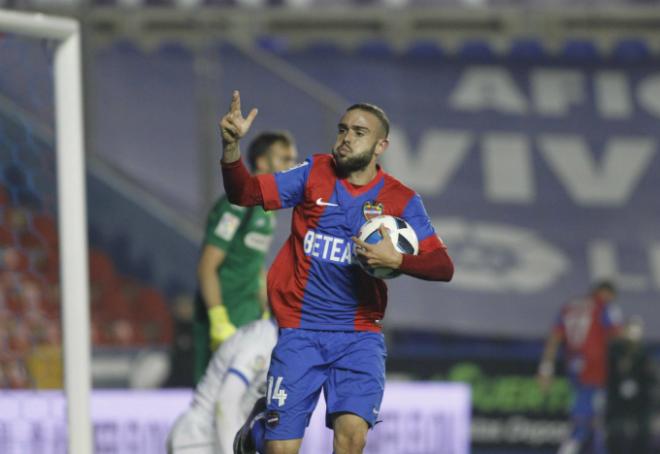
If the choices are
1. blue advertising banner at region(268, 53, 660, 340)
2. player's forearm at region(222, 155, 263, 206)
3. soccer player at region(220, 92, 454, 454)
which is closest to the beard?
soccer player at region(220, 92, 454, 454)

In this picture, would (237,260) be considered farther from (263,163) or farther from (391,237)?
(391,237)

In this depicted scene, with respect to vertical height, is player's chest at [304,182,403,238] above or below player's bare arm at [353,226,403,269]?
above

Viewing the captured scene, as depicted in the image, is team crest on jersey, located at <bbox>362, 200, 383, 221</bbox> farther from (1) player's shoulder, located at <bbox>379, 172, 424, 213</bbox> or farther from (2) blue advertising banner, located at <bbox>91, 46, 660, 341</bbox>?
(2) blue advertising banner, located at <bbox>91, 46, 660, 341</bbox>

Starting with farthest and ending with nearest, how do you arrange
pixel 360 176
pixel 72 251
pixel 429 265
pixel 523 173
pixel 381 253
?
pixel 523 173, pixel 72 251, pixel 360 176, pixel 429 265, pixel 381 253

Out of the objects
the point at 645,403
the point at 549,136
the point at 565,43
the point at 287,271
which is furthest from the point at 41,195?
the point at 565,43

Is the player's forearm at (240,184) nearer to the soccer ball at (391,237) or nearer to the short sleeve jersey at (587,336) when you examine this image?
the soccer ball at (391,237)

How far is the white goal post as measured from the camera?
6.25 m

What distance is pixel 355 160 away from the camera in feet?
15.9

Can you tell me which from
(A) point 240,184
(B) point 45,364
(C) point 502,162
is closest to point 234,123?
(A) point 240,184

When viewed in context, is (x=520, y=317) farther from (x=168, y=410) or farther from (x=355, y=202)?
(x=355, y=202)

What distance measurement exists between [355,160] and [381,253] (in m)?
0.49

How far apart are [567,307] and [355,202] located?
9.29 m

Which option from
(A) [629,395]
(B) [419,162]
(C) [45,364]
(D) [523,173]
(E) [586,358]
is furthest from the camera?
(D) [523,173]

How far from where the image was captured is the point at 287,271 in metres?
5.04
